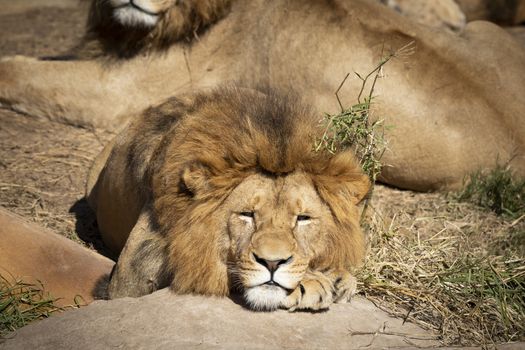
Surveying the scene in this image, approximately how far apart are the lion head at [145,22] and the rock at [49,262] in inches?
105

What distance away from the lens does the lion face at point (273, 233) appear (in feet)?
12.6

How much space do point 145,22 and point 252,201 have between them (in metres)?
3.50

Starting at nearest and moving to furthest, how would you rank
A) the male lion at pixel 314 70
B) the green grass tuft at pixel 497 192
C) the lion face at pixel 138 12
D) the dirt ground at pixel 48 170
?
the dirt ground at pixel 48 170, the green grass tuft at pixel 497 192, the male lion at pixel 314 70, the lion face at pixel 138 12

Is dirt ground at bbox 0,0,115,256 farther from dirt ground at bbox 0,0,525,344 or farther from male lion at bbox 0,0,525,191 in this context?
male lion at bbox 0,0,525,191

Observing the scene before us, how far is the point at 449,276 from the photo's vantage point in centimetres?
487

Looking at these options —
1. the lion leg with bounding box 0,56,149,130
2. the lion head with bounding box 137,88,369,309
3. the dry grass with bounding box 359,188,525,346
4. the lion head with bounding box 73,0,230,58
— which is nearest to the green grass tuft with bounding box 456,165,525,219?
the dry grass with bounding box 359,188,525,346

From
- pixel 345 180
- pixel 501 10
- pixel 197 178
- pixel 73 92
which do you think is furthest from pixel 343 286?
pixel 501 10

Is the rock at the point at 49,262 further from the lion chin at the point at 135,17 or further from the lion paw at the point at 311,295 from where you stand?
the lion chin at the point at 135,17

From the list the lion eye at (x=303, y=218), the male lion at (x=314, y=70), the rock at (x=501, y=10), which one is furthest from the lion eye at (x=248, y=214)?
the rock at (x=501, y=10)

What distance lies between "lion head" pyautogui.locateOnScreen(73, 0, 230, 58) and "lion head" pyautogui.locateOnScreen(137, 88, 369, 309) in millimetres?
2891

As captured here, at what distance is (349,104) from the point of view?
6.65 m

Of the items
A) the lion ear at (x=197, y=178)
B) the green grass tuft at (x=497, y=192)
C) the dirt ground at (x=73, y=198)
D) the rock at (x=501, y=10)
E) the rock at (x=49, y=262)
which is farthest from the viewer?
the rock at (x=501, y=10)

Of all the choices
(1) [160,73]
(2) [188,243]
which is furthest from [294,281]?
(1) [160,73]

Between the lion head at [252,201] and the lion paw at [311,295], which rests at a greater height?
the lion head at [252,201]
